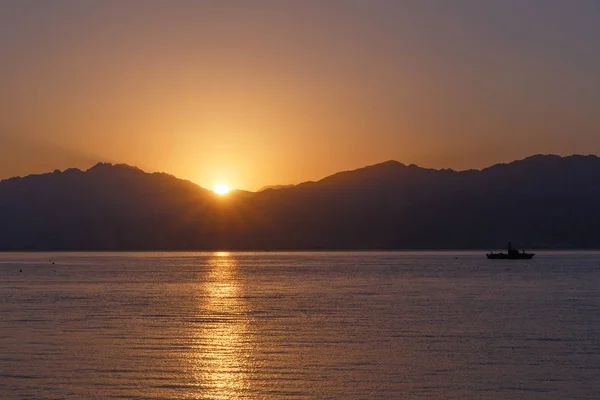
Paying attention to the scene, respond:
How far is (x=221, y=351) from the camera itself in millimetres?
47125

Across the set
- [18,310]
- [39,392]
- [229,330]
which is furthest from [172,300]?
[39,392]

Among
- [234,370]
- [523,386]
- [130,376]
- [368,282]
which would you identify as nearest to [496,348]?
[523,386]

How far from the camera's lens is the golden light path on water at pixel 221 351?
36625mm

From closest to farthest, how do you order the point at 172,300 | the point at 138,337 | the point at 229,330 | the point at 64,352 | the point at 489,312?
1. the point at 64,352
2. the point at 138,337
3. the point at 229,330
4. the point at 489,312
5. the point at 172,300

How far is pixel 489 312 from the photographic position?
71.7 m

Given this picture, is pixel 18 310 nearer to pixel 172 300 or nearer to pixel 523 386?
pixel 172 300

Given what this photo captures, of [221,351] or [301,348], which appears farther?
[301,348]

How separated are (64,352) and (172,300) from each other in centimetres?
4196

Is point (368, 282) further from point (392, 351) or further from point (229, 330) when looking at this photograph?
point (392, 351)

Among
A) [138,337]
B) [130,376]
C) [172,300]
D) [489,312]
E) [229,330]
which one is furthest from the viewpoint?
[172,300]

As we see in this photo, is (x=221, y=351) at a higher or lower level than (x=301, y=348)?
lower

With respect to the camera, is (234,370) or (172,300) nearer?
(234,370)

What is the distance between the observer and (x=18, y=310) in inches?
2879

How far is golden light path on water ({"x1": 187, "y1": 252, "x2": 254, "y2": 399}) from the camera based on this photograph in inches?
1442
